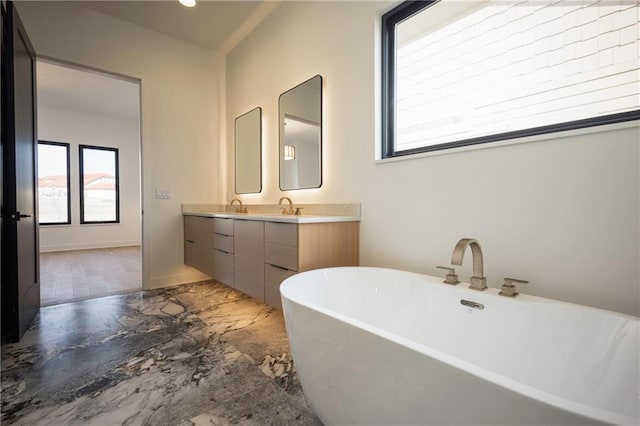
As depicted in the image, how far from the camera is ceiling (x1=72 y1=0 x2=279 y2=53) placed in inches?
112

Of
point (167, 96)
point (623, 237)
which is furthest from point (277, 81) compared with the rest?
point (623, 237)

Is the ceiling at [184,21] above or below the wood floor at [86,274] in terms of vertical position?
above

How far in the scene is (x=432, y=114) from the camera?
1923 millimetres

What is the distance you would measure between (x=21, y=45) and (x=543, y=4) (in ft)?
11.0

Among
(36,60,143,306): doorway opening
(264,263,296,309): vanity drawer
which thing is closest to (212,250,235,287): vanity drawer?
(264,263,296,309): vanity drawer

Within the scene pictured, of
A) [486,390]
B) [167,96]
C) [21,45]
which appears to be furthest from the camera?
[167,96]

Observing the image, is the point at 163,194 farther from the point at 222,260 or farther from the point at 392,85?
the point at 392,85

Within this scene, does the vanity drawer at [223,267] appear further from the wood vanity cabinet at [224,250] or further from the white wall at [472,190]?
the white wall at [472,190]

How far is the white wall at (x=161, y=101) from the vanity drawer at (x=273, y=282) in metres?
1.80

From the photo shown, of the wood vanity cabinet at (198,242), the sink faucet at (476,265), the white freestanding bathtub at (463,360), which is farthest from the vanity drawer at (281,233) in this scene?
the wood vanity cabinet at (198,242)

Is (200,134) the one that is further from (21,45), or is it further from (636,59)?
(636,59)

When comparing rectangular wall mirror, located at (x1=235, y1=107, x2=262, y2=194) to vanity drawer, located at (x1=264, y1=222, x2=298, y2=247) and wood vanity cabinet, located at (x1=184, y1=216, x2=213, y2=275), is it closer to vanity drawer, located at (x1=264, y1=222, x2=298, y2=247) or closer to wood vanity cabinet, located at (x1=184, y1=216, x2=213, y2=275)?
wood vanity cabinet, located at (x1=184, y1=216, x2=213, y2=275)

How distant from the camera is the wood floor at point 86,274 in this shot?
301cm

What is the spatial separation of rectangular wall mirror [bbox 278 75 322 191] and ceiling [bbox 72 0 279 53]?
0.97 meters
